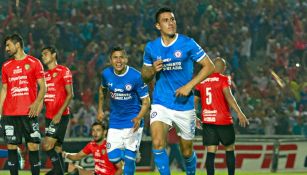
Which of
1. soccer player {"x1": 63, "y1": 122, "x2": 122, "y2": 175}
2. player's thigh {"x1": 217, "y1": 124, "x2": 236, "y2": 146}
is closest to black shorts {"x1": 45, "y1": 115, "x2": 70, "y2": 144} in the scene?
soccer player {"x1": 63, "y1": 122, "x2": 122, "y2": 175}

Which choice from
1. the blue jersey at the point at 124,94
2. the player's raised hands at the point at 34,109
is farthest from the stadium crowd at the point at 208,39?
the player's raised hands at the point at 34,109

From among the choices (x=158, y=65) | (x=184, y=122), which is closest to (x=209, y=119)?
(x=184, y=122)

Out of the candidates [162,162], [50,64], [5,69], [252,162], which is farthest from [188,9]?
[162,162]

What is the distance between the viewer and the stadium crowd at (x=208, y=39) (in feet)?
80.7

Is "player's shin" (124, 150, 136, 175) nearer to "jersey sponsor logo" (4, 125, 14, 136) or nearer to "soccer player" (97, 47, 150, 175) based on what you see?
"soccer player" (97, 47, 150, 175)

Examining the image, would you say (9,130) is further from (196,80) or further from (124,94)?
(196,80)

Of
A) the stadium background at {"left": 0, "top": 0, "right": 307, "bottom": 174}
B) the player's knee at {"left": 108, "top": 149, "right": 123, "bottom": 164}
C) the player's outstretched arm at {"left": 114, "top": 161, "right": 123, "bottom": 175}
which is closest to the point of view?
the player's knee at {"left": 108, "top": 149, "right": 123, "bottom": 164}

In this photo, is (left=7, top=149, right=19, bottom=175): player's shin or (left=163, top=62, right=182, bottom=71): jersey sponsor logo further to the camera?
(left=7, top=149, right=19, bottom=175): player's shin

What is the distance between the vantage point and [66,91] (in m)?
15.6

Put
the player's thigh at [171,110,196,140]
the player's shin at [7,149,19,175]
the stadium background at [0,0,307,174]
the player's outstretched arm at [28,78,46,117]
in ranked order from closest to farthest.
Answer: the player's thigh at [171,110,196,140] < the player's outstretched arm at [28,78,46,117] < the player's shin at [7,149,19,175] < the stadium background at [0,0,307,174]

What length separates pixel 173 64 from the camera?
12.1 meters

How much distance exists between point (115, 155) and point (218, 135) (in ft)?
6.59

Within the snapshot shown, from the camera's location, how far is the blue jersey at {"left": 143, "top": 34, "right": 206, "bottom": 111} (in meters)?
12.1

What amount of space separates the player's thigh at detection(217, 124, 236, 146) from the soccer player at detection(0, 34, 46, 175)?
3261 millimetres
